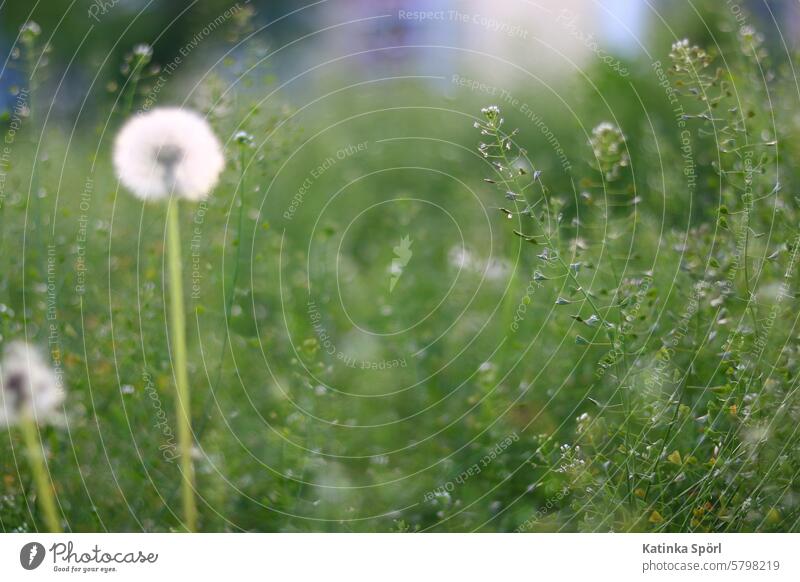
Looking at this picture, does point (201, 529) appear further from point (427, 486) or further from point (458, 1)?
point (458, 1)

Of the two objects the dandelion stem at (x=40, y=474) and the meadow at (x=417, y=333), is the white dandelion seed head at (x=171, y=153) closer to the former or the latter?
the meadow at (x=417, y=333)

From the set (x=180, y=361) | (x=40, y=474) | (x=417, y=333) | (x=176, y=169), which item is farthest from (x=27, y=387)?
(x=417, y=333)

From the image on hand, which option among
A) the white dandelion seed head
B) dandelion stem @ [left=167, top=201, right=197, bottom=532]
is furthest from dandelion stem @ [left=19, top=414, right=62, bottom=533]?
the white dandelion seed head
